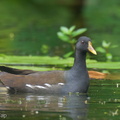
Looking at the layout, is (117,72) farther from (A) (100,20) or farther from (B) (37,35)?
(A) (100,20)

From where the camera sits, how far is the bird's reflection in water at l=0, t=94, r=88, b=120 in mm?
9305

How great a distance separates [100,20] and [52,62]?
13.4 metres

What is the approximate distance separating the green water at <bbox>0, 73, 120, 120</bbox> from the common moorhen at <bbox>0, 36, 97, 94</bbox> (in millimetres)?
162

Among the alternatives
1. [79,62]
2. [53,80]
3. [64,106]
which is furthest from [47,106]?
[79,62]

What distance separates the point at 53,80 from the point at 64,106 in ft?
3.96

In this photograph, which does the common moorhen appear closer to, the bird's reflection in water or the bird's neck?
the bird's neck

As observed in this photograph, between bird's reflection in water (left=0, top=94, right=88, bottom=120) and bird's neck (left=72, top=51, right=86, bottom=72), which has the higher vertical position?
bird's neck (left=72, top=51, right=86, bottom=72)

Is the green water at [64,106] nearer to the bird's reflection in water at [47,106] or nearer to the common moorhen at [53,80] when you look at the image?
the bird's reflection in water at [47,106]

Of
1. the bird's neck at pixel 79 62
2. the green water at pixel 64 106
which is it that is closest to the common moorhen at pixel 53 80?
the bird's neck at pixel 79 62

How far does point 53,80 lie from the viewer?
36.6 ft

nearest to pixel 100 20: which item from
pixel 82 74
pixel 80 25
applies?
pixel 80 25

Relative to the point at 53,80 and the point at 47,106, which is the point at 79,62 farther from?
the point at 47,106

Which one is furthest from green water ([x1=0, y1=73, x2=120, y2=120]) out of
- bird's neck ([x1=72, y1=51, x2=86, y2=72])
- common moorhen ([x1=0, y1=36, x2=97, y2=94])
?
bird's neck ([x1=72, y1=51, x2=86, y2=72])

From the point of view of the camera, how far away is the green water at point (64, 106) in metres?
9.23
